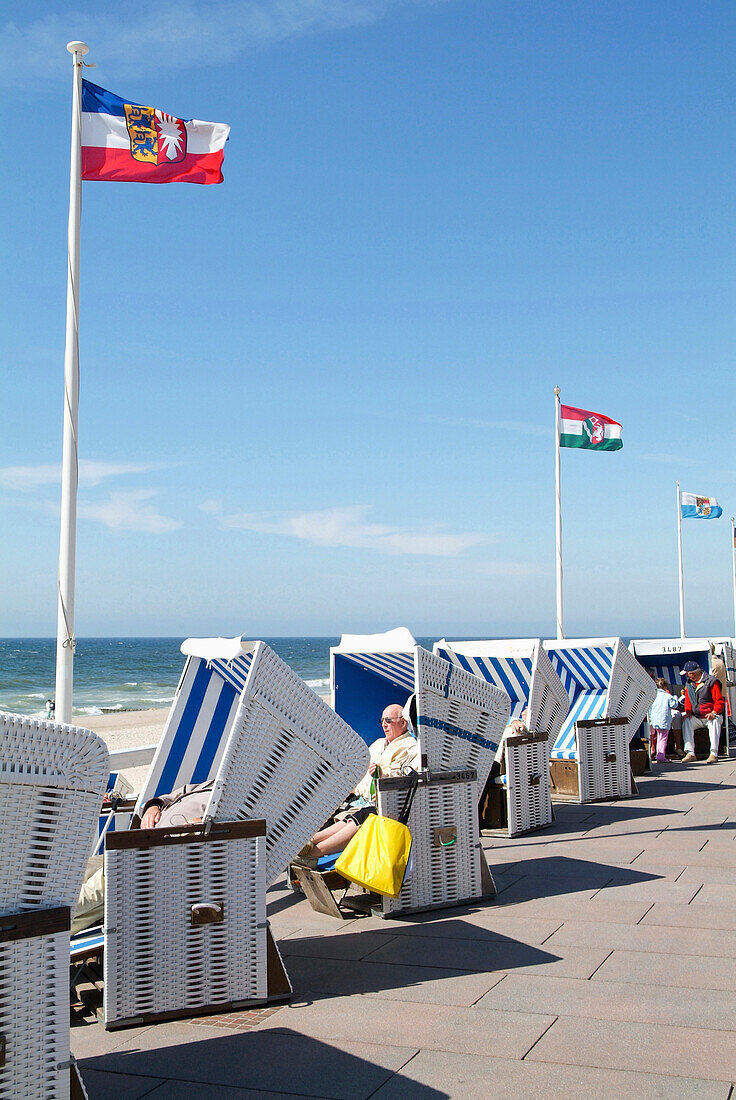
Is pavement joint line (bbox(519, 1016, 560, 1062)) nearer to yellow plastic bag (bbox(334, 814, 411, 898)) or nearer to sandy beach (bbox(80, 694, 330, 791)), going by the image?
yellow plastic bag (bbox(334, 814, 411, 898))

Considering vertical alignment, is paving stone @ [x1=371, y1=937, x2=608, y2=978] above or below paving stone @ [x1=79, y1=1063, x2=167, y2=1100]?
below

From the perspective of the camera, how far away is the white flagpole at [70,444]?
774 cm

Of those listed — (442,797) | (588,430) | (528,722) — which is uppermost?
(588,430)

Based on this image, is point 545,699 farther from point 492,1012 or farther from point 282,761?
point 492,1012

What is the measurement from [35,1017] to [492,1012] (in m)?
2.11

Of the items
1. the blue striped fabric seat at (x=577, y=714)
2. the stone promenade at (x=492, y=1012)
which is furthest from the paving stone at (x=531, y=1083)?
the blue striped fabric seat at (x=577, y=714)

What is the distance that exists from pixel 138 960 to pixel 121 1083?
2.08 feet

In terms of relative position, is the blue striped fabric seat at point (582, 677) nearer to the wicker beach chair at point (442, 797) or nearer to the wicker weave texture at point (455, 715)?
the wicker weave texture at point (455, 715)

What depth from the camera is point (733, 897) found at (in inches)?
255

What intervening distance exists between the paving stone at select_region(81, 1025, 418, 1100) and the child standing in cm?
1093

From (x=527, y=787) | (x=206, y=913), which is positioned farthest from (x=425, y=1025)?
(x=527, y=787)

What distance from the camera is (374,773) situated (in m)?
8.09

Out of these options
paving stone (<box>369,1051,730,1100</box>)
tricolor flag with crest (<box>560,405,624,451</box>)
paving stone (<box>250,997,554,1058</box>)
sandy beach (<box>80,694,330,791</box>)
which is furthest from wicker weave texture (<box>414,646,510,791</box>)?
sandy beach (<box>80,694,330,791</box>)

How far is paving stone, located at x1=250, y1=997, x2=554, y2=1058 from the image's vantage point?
4098mm
